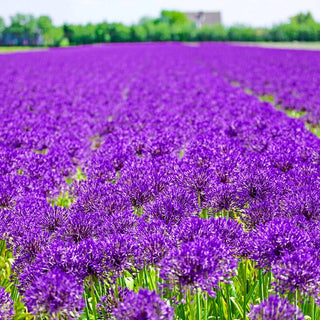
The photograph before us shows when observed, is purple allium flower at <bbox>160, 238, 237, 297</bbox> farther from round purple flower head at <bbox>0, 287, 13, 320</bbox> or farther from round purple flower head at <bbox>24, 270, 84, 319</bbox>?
round purple flower head at <bbox>0, 287, 13, 320</bbox>

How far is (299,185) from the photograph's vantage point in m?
3.92

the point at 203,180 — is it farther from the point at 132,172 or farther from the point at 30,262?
the point at 30,262

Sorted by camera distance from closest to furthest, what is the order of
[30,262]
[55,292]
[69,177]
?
[55,292]
[30,262]
[69,177]

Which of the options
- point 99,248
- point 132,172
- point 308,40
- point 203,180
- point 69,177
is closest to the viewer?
point 99,248

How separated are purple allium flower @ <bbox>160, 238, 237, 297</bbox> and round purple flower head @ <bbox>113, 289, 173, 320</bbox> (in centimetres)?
22

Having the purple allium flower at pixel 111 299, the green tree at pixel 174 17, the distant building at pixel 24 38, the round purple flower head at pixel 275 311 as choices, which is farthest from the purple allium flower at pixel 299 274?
the distant building at pixel 24 38

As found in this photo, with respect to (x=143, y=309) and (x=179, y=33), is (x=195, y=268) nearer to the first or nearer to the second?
(x=143, y=309)

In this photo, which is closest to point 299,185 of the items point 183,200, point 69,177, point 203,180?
point 203,180

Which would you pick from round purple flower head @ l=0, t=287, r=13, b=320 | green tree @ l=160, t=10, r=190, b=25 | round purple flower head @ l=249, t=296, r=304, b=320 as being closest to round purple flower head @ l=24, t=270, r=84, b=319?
round purple flower head @ l=0, t=287, r=13, b=320

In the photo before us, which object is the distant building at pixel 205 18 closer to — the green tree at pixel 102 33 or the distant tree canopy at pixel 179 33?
the distant tree canopy at pixel 179 33

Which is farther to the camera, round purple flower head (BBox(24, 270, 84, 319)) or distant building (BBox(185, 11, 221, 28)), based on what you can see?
distant building (BBox(185, 11, 221, 28))

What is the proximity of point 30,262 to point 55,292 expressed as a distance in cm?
75

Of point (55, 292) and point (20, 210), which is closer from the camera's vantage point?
point (55, 292)

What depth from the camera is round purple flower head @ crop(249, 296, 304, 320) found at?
6.83 ft
